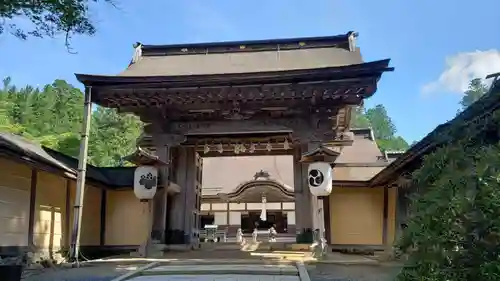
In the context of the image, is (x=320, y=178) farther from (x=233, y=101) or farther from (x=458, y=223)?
(x=458, y=223)

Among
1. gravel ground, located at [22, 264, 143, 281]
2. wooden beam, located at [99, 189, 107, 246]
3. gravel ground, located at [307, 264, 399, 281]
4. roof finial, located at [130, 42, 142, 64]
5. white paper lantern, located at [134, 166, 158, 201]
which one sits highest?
roof finial, located at [130, 42, 142, 64]

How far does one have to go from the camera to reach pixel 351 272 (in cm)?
652

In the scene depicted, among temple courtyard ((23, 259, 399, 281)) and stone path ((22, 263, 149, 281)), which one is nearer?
temple courtyard ((23, 259, 399, 281))

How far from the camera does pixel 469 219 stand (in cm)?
231

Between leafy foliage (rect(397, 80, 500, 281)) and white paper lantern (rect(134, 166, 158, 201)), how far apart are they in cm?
681

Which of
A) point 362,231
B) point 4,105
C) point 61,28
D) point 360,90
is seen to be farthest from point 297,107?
point 4,105

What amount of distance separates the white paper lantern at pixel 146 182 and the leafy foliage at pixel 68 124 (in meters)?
13.4

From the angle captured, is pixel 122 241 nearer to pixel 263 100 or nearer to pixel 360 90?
pixel 263 100

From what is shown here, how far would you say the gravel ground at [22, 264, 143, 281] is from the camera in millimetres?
6104

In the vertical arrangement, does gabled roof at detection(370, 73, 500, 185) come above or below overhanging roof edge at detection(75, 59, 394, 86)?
below

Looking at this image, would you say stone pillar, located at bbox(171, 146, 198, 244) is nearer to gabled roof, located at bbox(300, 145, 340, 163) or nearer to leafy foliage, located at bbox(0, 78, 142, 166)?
gabled roof, located at bbox(300, 145, 340, 163)

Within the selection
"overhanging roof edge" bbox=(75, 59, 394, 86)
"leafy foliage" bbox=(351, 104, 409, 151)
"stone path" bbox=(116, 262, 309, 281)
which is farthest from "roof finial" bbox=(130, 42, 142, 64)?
"leafy foliage" bbox=(351, 104, 409, 151)

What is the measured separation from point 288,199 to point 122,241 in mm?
8123

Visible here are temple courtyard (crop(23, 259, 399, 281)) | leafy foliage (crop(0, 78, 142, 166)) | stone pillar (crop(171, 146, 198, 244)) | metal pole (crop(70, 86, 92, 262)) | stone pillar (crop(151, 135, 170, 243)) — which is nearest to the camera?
temple courtyard (crop(23, 259, 399, 281))
